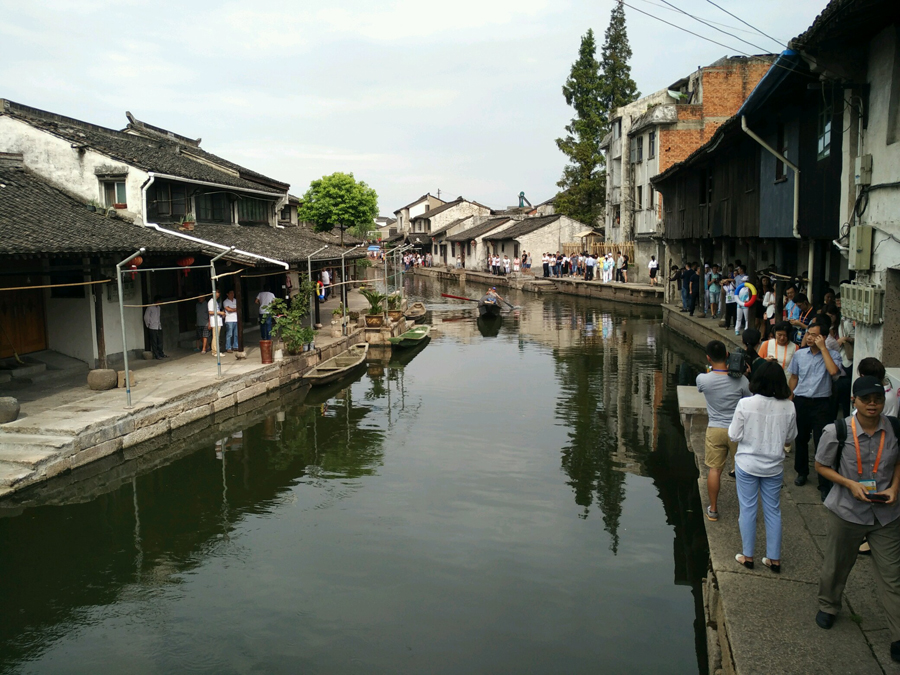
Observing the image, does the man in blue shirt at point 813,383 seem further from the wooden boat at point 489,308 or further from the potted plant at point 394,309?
the wooden boat at point 489,308

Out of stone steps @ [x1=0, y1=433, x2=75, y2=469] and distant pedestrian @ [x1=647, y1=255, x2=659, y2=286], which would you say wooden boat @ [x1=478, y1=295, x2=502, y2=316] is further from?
stone steps @ [x1=0, y1=433, x2=75, y2=469]

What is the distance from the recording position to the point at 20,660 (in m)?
6.53

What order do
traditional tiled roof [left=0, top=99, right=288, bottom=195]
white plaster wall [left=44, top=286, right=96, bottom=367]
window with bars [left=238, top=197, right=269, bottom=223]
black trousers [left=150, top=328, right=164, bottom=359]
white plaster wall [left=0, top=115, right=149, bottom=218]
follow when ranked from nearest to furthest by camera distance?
white plaster wall [left=44, top=286, right=96, bottom=367] < black trousers [left=150, top=328, right=164, bottom=359] < white plaster wall [left=0, top=115, right=149, bottom=218] < traditional tiled roof [left=0, top=99, right=288, bottom=195] < window with bars [left=238, top=197, right=269, bottom=223]

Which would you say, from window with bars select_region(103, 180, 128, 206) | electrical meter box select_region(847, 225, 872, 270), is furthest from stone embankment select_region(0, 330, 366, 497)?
electrical meter box select_region(847, 225, 872, 270)

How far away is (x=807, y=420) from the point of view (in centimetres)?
791

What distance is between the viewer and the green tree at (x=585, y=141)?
5166 cm

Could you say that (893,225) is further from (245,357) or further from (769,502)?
(245,357)

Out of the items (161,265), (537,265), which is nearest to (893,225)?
(161,265)

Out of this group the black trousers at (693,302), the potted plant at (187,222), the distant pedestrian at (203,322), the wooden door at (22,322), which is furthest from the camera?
the black trousers at (693,302)

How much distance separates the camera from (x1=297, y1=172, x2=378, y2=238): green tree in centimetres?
5359

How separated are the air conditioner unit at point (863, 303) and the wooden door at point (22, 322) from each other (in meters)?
14.9

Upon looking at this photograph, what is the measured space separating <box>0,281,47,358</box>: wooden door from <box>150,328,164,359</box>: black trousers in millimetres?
2238

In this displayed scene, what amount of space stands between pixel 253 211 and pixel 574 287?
2038 cm

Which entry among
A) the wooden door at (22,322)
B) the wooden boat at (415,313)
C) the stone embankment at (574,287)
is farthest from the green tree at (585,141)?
the wooden door at (22,322)
